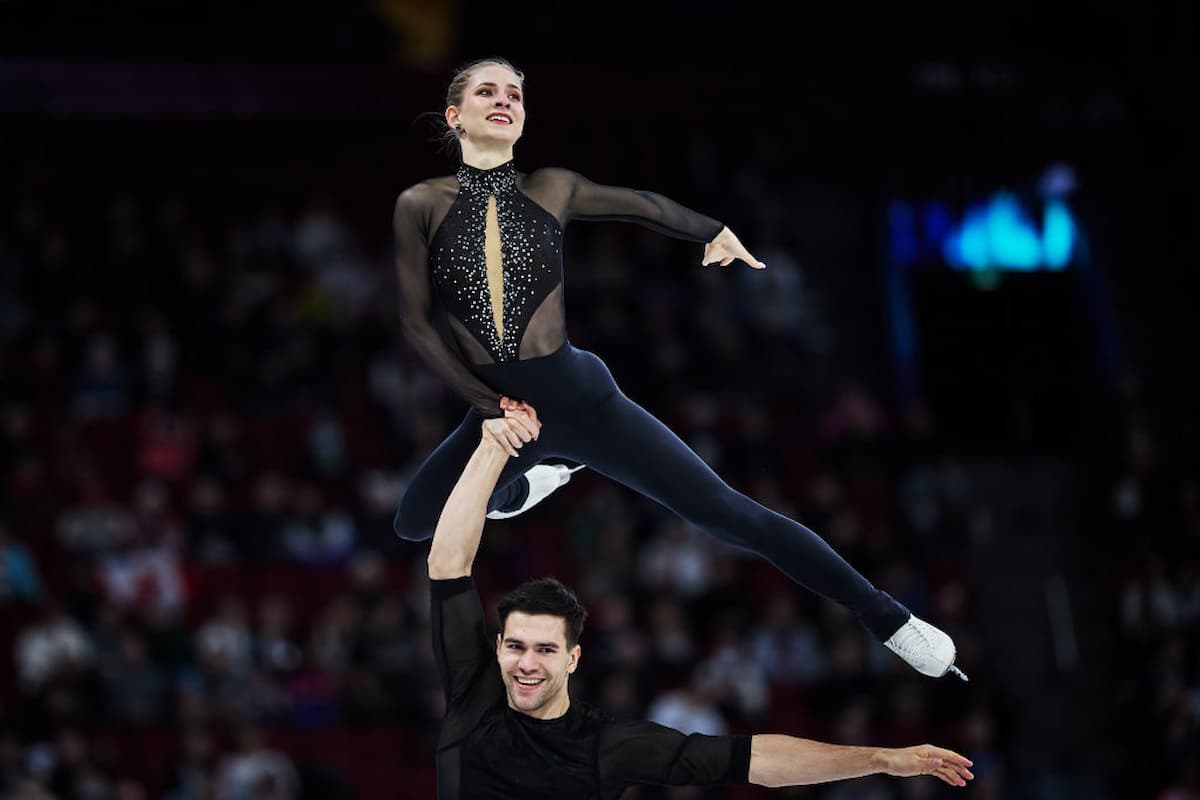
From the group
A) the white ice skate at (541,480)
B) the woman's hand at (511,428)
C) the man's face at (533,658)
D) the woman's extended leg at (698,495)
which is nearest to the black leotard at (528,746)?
the man's face at (533,658)

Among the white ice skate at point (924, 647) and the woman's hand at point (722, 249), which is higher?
the woman's hand at point (722, 249)

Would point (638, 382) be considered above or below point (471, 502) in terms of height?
above

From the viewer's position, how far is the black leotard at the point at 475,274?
525cm

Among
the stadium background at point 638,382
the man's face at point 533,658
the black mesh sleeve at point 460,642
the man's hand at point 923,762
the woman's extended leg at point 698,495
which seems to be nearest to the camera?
the man's hand at point 923,762

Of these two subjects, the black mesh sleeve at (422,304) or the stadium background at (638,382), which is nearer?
the black mesh sleeve at (422,304)

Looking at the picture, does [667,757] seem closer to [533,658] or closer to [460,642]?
[533,658]

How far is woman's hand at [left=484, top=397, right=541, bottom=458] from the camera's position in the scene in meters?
5.14

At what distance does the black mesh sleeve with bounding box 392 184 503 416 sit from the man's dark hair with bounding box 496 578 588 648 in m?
0.61

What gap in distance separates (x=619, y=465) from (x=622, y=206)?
93 centimetres

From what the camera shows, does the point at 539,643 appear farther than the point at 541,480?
No

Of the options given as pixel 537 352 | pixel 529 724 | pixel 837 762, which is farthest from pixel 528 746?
pixel 537 352

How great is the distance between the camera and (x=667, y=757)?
5.08 metres

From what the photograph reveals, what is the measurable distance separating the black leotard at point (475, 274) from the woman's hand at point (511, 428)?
0.23 feet

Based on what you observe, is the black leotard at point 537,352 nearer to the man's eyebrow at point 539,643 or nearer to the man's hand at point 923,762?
the man's eyebrow at point 539,643
